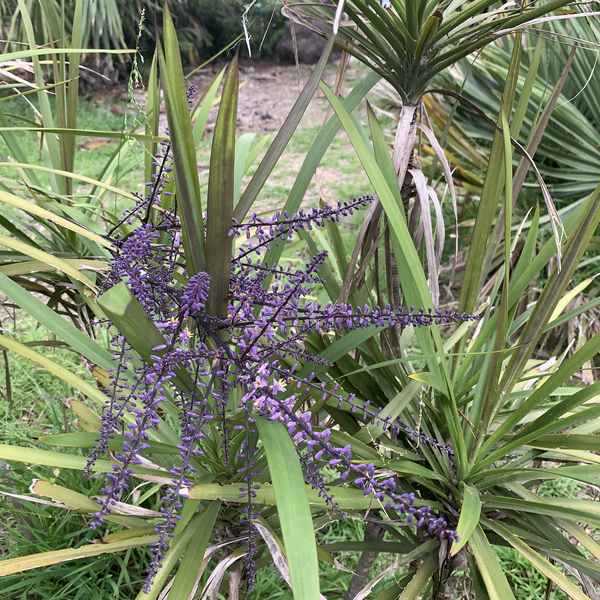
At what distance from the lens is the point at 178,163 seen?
714 mm

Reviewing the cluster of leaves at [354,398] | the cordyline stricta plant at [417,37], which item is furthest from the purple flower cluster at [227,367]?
the cordyline stricta plant at [417,37]

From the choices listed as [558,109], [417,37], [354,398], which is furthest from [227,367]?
[558,109]

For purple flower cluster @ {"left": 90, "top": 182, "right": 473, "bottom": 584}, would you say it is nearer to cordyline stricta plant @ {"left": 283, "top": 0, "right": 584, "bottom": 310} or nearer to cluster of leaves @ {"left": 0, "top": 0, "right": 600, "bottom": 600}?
cluster of leaves @ {"left": 0, "top": 0, "right": 600, "bottom": 600}

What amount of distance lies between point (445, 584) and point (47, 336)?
1.84m

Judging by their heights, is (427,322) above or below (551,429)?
above

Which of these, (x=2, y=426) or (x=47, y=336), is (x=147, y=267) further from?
(x=47, y=336)

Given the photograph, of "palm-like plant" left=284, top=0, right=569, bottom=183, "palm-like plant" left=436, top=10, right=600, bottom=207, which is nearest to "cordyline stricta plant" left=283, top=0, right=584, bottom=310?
"palm-like plant" left=284, top=0, right=569, bottom=183

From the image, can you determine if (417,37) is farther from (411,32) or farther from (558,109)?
(558,109)

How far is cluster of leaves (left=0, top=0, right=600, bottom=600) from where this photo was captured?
28.5 inches

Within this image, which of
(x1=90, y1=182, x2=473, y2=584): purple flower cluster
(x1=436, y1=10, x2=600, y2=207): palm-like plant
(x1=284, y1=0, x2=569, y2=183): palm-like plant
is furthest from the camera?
(x1=436, y1=10, x2=600, y2=207): palm-like plant

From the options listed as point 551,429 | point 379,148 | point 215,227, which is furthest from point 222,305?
point 551,429

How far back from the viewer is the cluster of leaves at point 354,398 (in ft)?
2.38

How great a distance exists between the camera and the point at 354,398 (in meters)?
0.91

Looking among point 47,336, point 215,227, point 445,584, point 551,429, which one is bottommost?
point 47,336
